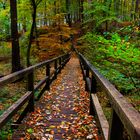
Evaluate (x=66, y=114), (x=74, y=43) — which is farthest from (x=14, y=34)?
(x=74, y=43)

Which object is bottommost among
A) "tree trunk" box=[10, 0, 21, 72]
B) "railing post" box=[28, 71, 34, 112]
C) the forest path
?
the forest path

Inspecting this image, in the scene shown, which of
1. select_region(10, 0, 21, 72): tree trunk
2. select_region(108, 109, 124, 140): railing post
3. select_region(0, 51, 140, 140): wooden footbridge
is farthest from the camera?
select_region(10, 0, 21, 72): tree trunk

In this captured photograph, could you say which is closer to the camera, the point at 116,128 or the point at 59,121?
the point at 116,128

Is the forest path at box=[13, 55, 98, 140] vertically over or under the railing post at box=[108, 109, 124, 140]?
under

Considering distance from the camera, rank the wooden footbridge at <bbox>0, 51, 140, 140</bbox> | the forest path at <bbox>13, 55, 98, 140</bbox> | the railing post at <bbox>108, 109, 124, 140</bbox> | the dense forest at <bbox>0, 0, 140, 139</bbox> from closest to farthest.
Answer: the railing post at <bbox>108, 109, 124, 140</bbox>
the wooden footbridge at <bbox>0, 51, 140, 140</bbox>
the forest path at <bbox>13, 55, 98, 140</bbox>
the dense forest at <bbox>0, 0, 140, 139</bbox>

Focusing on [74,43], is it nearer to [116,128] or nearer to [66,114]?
[66,114]

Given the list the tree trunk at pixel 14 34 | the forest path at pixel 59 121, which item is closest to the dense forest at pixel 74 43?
the tree trunk at pixel 14 34

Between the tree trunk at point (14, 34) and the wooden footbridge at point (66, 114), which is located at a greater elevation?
the tree trunk at point (14, 34)

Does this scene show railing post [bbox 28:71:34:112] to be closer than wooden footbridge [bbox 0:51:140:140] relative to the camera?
No

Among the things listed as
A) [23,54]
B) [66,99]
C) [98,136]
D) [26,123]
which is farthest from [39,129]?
[23,54]

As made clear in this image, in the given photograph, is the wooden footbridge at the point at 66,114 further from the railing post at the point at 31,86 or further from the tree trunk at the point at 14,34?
the tree trunk at the point at 14,34

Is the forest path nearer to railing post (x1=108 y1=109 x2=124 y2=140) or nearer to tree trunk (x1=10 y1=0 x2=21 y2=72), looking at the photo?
railing post (x1=108 y1=109 x2=124 y2=140)

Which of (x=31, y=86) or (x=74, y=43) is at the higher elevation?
(x=74, y=43)

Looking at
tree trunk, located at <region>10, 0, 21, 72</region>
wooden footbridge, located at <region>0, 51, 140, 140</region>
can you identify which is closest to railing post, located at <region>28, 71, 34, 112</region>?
wooden footbridge, located at <region>0, 51, 140, 140</region>
